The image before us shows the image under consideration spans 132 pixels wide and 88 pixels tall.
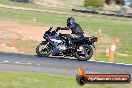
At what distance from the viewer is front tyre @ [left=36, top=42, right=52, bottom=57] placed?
20.2 metres

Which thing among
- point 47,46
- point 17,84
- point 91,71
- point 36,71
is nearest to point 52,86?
point 17,84

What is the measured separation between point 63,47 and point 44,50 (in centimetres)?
95

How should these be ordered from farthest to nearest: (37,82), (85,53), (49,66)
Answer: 1. (85,53)
2. (49,66)
3. (37,82)

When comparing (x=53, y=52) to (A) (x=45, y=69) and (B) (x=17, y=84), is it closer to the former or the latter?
(A) (x=45, y=69)

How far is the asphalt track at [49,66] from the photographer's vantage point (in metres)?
15.6

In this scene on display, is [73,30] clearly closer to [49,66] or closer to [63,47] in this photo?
[63,47]

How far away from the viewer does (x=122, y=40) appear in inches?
1501

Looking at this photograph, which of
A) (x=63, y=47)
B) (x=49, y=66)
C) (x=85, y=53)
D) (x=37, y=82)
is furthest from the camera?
(x=63, y=47)

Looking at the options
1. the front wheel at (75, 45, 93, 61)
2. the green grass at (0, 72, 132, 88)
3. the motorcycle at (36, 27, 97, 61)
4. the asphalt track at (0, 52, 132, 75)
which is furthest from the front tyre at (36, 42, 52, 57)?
the green grass at (0, 72, 132, 88)

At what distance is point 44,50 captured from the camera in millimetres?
20281

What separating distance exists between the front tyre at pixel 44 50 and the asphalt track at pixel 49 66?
2.90 feet

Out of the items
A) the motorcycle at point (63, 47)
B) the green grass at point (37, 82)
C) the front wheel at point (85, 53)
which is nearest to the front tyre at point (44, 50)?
the motorcycle at point (63, 47)

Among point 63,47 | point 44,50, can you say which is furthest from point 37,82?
point 63,47

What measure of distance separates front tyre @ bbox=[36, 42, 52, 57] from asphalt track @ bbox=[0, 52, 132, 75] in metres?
0.88
